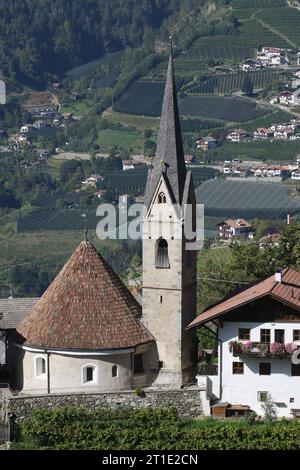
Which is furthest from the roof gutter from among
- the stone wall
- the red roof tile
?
the red roof tile

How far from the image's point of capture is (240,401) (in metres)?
61.2

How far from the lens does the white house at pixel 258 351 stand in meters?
60.7

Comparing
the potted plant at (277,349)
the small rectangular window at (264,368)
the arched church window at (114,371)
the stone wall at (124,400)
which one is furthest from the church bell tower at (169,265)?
the potted plant at (277,349)

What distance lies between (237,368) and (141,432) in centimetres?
534

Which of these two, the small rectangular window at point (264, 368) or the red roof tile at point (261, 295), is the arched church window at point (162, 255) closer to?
the red roof tile at point (261, 295)

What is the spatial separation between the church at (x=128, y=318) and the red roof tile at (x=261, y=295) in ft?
5.09

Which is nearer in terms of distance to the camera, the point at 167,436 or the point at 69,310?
the point at 167,436

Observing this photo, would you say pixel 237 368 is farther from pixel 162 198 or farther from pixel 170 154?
pixel 170 154

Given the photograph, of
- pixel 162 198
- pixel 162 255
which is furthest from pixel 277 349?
pixel 162 198

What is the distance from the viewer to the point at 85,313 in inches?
2453
